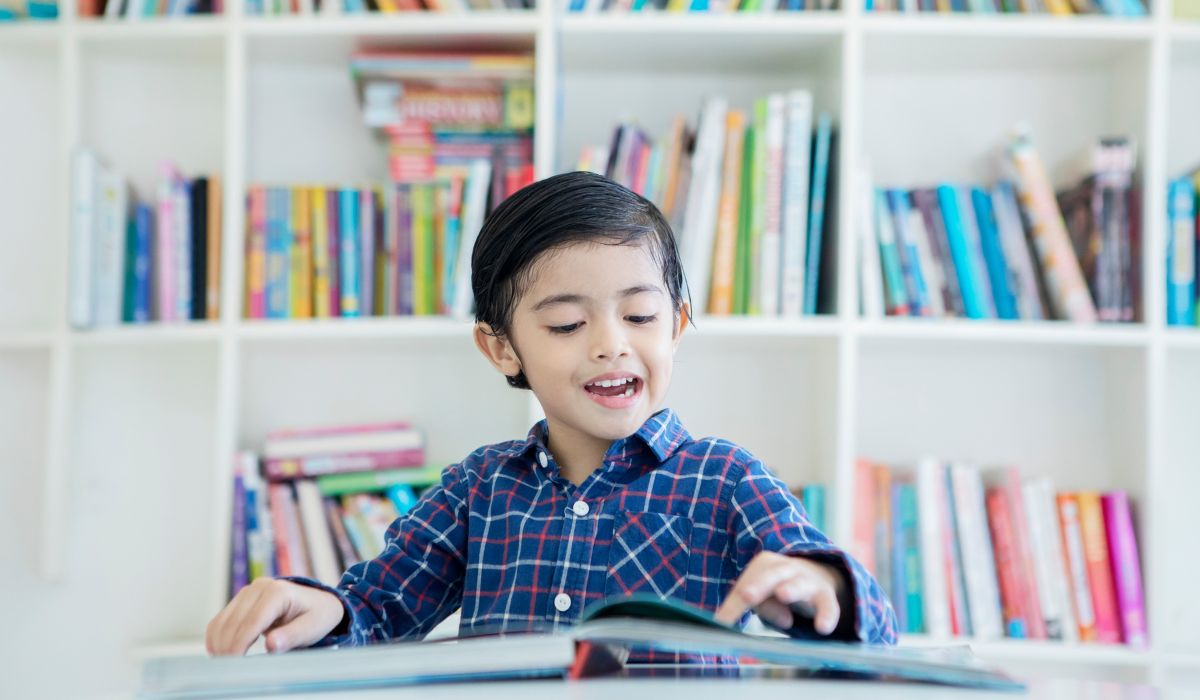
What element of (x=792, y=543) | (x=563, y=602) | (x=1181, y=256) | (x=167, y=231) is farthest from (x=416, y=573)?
(x=1181, y=256)

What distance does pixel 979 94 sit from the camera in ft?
6.54

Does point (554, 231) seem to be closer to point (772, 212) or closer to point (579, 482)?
point (579, 482)

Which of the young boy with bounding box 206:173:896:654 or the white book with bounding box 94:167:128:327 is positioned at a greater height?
the white book with bounding box 94:167:128:327

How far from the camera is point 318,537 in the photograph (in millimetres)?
1797

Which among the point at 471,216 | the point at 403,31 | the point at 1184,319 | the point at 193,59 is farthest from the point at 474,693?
the point at 193,59

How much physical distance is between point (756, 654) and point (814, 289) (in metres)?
1.32

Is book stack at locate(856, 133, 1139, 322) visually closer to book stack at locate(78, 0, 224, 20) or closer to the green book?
the green book

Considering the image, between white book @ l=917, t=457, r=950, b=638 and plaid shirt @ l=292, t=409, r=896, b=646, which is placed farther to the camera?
Result: white book @ l=917, t=457, r=950, b=638

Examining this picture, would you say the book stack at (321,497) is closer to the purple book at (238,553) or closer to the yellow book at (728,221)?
the purple book at (238,553)

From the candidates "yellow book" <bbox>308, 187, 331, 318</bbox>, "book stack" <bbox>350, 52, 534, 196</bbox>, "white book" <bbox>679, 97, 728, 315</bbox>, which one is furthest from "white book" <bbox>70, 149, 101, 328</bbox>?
"white book" <bbox>679, 97, 728, 315</bbox>

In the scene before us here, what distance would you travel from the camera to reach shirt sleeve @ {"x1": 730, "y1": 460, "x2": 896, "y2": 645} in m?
0.69

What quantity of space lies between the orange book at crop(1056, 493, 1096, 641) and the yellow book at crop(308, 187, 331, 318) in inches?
50.1

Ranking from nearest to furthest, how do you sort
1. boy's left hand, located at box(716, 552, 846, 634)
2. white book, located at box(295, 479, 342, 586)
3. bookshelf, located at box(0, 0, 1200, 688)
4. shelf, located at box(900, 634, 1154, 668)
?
boy's left hand, located at box(716, 552, 846, 634), shelf, located at box(900, 634, 1154, 668), white book, located at box(295, 479, 342, 586), bookshelf, located at box(0, 0, 1200, 688)

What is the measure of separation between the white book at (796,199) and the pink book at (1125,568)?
617mm
